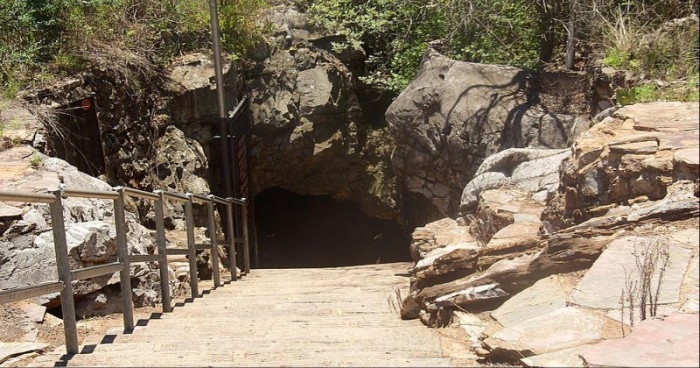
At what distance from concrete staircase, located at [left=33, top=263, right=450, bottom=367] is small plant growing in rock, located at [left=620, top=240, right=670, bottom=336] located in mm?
768

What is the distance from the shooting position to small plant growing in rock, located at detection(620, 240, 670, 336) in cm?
267

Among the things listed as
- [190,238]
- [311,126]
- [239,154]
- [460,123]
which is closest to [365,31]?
[311,126]

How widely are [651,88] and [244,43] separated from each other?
30.8 feet

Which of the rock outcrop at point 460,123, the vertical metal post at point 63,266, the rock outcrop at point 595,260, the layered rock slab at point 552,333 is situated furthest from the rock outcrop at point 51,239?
the rock outcrop at point 460,123

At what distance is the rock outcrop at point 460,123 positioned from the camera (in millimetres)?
8375

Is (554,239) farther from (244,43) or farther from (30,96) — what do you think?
(244,43)

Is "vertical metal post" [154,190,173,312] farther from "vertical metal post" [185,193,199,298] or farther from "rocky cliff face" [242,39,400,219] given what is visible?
"rocky cliff face" [242,39,400,219]

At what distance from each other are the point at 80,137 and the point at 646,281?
7097 mm

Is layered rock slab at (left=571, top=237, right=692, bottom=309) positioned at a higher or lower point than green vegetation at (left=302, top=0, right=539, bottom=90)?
lower

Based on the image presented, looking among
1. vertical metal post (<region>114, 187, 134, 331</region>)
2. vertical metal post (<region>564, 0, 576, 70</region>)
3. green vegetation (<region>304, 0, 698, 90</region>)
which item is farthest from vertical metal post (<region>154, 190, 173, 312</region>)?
vertical metal post (<region>564, 0, 576, 70</region>)

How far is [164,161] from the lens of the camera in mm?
10203

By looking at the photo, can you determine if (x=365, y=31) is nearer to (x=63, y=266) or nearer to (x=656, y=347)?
(x=63, y=266)

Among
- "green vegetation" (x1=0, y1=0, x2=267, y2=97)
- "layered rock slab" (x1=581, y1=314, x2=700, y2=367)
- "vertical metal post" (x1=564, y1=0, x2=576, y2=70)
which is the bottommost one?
"layered rock slab" (x1=581, y1=314, x2=700, y2=367)

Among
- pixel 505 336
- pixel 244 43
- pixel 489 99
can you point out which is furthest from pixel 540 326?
pixel 244 43
